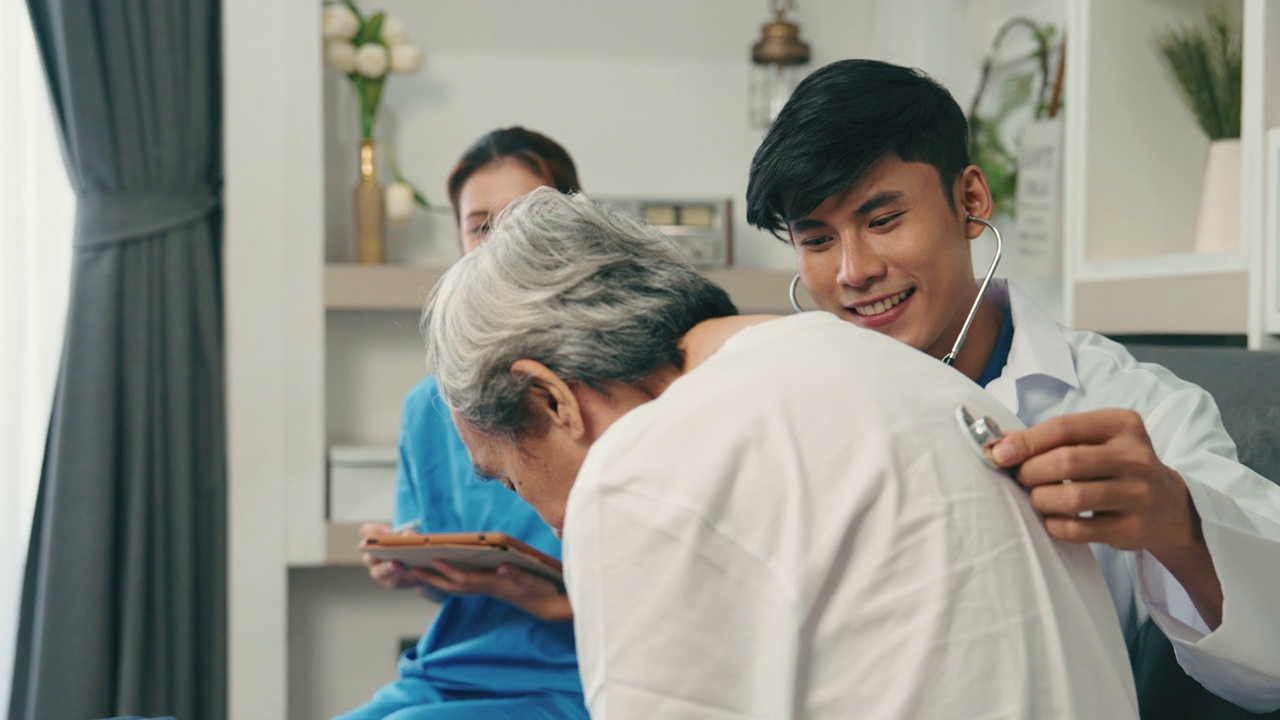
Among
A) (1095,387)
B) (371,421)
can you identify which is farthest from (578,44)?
(1095,387)

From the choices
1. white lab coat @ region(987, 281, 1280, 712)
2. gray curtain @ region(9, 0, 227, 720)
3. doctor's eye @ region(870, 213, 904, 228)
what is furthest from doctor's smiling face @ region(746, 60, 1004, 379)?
gray curtain @ region(9, 0, 227, 720)

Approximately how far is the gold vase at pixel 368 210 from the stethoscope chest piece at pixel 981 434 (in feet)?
6.95

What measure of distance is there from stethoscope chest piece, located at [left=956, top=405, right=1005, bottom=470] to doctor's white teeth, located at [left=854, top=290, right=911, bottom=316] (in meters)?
0.58

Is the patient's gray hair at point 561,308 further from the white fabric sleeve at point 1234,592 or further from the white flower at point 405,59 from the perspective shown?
the white flower at point 405,59

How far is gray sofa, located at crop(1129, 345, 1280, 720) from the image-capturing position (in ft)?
3.65

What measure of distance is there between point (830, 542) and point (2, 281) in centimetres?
228

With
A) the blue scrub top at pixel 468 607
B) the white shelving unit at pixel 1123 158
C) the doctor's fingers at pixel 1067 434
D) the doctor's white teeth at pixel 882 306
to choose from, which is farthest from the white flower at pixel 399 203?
the doctor's fingers at pixel 1067 434

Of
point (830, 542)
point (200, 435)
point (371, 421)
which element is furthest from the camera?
point (371, 421)

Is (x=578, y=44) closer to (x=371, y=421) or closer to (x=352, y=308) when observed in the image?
(x=352, y=308)

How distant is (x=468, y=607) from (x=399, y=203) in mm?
1203

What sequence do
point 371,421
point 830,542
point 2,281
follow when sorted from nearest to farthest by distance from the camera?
point 830,542
point 2,281
point 371,421

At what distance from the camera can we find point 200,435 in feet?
8.70

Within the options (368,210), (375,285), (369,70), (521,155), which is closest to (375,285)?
(375,285)

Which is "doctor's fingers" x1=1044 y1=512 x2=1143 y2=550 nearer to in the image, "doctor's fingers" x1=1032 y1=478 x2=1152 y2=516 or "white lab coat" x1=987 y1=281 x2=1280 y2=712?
"doctor's fingers" x1=1032 y1=478 x2=1152 y2=516
